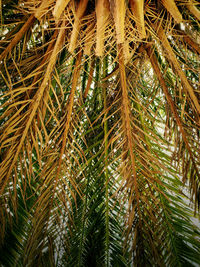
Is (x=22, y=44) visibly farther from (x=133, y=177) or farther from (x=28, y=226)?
(x=28, y=226)

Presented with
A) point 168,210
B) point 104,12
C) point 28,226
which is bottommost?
point 28,226

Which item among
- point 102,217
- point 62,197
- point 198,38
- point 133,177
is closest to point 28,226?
point 62,197

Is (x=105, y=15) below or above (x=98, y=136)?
above

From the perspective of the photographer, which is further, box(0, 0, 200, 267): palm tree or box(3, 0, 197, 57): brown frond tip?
box(0, 0, 200, 267): palm tree

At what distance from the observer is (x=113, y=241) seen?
2.00 meters

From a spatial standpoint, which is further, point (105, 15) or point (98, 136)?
point (98, 136)

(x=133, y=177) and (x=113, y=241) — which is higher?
(x=133, y=177)

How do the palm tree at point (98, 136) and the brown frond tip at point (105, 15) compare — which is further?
the palm tree at point (98, 136)

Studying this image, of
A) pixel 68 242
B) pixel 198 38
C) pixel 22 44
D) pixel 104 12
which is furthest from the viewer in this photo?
pixel 68 242

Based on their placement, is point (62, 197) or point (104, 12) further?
point (62, 197)

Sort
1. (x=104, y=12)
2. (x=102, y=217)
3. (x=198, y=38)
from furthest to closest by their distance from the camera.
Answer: (x=102, y=217), (x=198, y=38), (x=104, y=12)

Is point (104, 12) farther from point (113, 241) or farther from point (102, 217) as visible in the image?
point (113, 241)

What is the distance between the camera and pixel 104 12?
4.69ft

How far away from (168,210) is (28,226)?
4.85 feet
